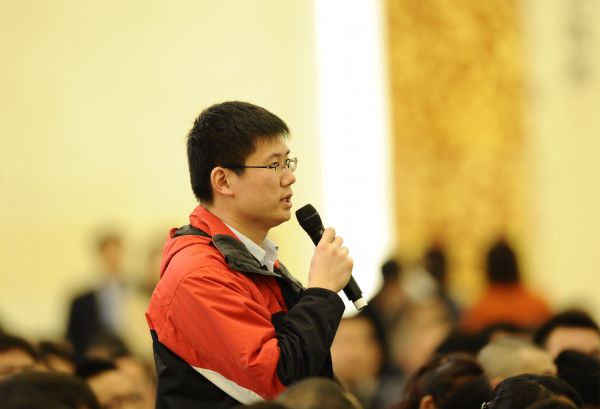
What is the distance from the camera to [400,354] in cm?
775

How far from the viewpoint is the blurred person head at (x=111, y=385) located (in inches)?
189

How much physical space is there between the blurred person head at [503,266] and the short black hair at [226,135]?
4677 mm

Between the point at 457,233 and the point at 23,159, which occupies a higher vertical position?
the point at 23,159

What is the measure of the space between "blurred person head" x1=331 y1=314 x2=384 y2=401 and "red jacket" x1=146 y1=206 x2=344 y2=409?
110 inches

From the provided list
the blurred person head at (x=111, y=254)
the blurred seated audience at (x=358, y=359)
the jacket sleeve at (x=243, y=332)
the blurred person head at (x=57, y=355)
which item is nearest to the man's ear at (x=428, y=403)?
the jacket sleeve at (x=243, y=332)

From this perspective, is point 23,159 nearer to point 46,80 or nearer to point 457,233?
point 46,80

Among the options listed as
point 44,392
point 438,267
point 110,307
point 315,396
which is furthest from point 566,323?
point 438,267

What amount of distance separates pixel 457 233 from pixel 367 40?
1.83 meters

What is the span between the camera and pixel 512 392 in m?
3.46

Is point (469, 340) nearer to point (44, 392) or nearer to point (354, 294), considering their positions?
point (354, 294)

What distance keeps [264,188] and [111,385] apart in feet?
5.76

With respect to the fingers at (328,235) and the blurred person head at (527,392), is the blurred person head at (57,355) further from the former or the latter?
the blurred person head at (527,392)

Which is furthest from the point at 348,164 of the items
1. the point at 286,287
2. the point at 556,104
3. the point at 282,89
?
the point at 286,287

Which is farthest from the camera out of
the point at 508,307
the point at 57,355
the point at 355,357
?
the point at 508,307
